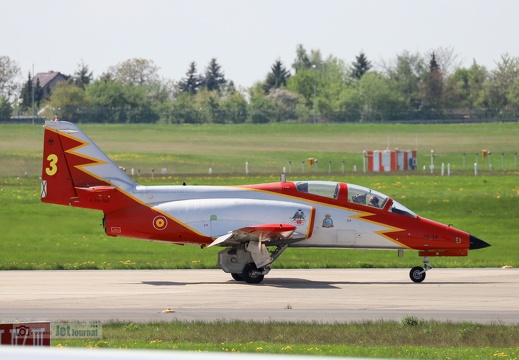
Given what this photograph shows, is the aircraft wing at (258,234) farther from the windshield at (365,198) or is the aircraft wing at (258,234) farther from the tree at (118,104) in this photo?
the tree at (118,104)

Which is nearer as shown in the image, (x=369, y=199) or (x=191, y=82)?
(x=369, y=199)

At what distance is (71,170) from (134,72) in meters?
147

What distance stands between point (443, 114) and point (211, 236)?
343 feet

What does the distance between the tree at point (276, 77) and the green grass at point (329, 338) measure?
556ft

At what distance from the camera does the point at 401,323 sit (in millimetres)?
17328

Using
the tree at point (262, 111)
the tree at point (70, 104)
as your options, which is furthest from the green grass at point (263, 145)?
the tree at point (262, 111)

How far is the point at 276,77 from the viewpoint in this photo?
188m

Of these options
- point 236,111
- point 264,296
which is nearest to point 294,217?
point 264,296

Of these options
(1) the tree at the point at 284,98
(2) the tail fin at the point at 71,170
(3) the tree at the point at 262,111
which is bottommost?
(2) the tail fin at the point at 71,170

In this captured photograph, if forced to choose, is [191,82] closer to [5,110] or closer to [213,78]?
[213,78]

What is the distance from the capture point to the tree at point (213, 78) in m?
197

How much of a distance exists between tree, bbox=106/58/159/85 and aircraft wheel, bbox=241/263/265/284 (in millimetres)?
145897

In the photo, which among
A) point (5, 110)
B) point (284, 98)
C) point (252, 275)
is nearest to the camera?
point (252, 275)

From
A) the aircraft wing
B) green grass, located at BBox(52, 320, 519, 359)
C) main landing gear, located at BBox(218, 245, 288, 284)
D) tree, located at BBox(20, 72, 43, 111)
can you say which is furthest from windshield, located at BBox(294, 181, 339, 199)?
tree, located at BBox(20, 72, 43, 111)
